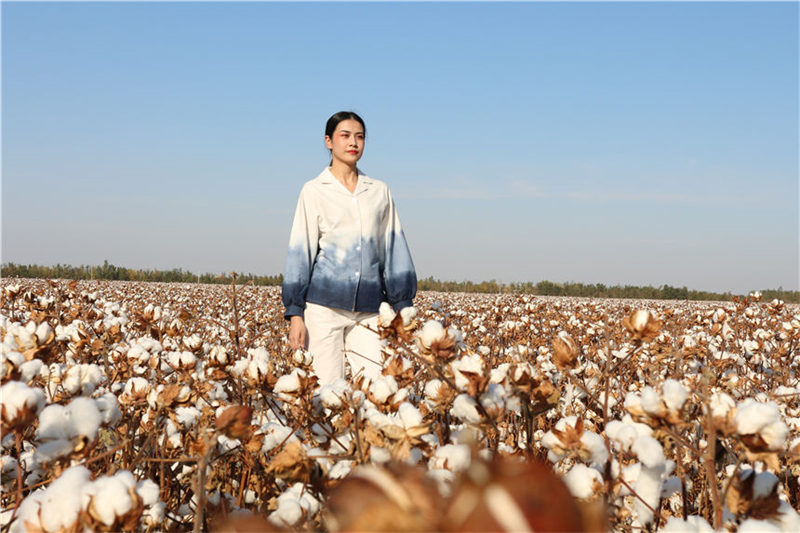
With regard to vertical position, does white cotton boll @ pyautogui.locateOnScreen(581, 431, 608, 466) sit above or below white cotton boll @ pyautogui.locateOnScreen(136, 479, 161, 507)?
above

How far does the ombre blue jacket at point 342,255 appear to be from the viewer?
4488mm

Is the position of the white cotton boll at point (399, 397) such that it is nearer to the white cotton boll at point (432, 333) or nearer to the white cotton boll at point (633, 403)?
the white cotton boll at point (432, 333)

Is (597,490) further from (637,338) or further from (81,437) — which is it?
(81,437)

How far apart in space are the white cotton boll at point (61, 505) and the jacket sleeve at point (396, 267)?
3446 mm

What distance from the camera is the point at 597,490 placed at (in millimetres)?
1607

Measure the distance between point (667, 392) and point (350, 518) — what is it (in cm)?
122

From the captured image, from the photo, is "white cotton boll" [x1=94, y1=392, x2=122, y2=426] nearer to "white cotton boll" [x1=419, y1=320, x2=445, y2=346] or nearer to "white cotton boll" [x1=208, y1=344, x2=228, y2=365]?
"white cotton boll" [x1=208, y1=344, x2=228, y2=365]

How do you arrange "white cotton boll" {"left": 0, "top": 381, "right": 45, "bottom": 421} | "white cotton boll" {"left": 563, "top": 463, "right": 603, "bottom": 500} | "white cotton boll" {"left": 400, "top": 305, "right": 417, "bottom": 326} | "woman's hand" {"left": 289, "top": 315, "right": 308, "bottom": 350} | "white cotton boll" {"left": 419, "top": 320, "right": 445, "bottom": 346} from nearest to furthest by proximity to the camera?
"white cotton boll" {"left": 0, "top": 381, "right": 45, "bottom": 421}
"white cotton boll" {"left": 563, "top": 463, "right": 603, "bottom": 500}
"white cotton boll" {"left": 419, "top": 320, "right": 445, "bottom": 346}
"white cotton boll" {"left": 400, "top": 305, "right": 417, "bottom": 326}
"woman's hand" {"left": 289, "top": 315, "right": 308, "bottom": 350}

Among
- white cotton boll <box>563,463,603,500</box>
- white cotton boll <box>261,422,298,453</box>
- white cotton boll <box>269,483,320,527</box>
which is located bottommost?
white cotton boll <box>269,483,320,527</box>

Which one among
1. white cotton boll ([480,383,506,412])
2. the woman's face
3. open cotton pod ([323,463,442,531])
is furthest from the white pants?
open cotton pod ([323,463,442,531])

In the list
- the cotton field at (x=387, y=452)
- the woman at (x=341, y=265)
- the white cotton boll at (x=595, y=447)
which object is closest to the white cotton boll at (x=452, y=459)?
the cotton field at (x=387, y=452)

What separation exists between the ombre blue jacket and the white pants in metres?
0.09

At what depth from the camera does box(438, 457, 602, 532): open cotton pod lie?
1.59ft

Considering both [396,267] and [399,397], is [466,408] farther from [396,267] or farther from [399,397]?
[396,267]
